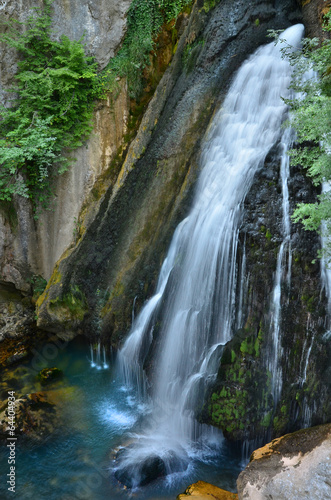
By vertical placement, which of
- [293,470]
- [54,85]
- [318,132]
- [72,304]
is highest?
[54,85]

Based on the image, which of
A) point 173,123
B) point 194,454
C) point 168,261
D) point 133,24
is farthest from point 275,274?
point 133,24

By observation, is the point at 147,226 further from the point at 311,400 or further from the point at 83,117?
the point at 311,400

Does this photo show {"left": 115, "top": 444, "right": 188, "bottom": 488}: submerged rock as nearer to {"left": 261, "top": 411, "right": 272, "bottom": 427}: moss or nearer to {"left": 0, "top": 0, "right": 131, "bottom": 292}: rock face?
{"left": 261, "top": 411, "right": 272, "bottom": 427}: moss

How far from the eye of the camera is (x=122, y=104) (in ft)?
29.1

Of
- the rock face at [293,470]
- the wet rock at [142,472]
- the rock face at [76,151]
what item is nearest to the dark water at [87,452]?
the wet rock at [142,472]

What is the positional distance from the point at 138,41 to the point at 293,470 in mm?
9110

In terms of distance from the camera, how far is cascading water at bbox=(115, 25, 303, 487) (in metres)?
6.14

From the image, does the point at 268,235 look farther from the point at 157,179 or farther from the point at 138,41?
the point at 138,41

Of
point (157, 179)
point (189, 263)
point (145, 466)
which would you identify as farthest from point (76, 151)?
point (145, 466)

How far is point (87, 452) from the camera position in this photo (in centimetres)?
623

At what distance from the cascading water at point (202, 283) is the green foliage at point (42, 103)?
3.48 m

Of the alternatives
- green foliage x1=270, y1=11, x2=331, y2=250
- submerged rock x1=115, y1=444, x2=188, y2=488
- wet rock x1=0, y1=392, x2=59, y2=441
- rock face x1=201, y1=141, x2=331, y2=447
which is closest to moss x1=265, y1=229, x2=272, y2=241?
rock face x1=201, y1=141, x2=331, y2=447

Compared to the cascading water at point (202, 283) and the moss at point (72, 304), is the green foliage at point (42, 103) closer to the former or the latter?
the moss at point (72, 304)

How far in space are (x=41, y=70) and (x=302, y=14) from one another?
242 inches
